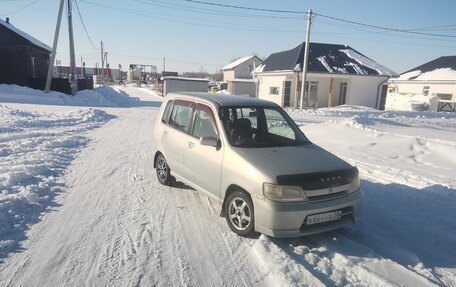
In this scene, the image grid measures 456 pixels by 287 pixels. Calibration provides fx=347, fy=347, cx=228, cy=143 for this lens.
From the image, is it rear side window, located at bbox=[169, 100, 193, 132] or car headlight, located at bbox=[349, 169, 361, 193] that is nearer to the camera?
car headlight, located at bbox=[349, 169, 361, 193]

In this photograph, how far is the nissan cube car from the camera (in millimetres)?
4043

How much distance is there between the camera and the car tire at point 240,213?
4.32 metres

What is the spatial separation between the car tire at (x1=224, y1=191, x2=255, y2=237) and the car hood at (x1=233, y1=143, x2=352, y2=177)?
0.46m

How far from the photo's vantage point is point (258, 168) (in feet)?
13.8

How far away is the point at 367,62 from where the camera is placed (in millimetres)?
31109

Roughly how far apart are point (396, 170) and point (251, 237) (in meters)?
4.94

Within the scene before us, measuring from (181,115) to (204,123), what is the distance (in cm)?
82

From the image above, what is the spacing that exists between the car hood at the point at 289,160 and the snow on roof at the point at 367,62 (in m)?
28.2

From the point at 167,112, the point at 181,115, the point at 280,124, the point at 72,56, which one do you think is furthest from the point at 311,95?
the point at 181,115

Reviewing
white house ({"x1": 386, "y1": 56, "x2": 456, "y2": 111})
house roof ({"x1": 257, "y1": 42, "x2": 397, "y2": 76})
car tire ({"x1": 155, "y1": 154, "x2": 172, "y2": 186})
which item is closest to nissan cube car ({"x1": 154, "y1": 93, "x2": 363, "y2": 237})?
car tire ({"x1": 155, "y1": 154, "x2": 172, "y2": 186})

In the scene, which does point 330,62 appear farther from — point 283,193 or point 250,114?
point 283,193

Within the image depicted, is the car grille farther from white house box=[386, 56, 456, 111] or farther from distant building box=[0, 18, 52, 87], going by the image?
white house box=[386, 56, 456, 111]

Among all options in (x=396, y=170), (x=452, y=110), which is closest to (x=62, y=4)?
(x=396, y=170)

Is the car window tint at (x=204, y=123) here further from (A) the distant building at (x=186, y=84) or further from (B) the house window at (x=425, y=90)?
(B) the house window at (x=425, y=90)
